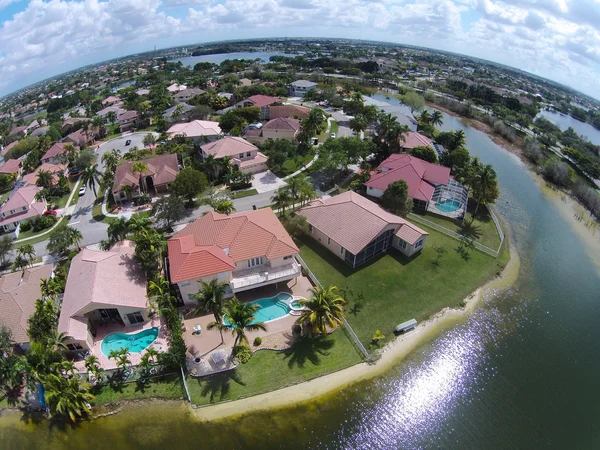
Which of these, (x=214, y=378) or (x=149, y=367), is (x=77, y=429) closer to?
(x=149, y=367)

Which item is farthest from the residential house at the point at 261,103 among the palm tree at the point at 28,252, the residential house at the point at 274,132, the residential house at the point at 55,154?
the palm tree at the point at 28,252

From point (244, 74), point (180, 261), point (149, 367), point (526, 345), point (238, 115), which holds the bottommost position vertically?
point (526, 345)

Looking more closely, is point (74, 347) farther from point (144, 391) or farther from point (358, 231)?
point (358, 231)

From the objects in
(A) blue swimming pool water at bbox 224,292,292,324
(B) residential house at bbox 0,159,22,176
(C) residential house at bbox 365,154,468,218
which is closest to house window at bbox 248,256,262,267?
(A) blue swimming pool water at bbox 224,292,292,324

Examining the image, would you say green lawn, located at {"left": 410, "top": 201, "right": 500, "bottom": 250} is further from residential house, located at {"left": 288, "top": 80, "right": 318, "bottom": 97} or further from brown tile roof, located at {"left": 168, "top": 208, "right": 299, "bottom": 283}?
residential house, located at {"left": 288, "top": 80, "right": 318, "bottom": 97}

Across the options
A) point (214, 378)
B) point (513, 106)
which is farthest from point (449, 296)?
point (513, 106)

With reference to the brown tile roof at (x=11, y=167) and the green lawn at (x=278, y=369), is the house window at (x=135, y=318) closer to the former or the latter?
the green lawn at (x=278, y=369)

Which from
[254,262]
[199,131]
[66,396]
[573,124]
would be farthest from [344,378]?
[573,124]
